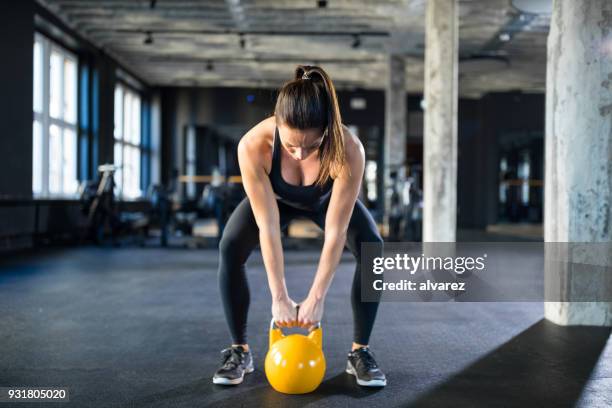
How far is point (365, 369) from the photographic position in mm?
1863

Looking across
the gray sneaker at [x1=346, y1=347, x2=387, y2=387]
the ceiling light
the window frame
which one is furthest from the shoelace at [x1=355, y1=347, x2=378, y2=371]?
the window frame

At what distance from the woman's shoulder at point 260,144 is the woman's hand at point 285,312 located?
1.32 feet

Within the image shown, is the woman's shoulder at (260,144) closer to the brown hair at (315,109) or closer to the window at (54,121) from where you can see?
the brown hair at (315,109)

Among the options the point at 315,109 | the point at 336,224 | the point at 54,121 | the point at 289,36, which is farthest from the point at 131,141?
the point at 315,109

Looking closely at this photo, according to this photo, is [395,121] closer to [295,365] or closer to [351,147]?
[351,147]

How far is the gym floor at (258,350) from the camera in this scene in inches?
69.2

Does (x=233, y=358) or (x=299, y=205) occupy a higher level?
(x=299, y=205)

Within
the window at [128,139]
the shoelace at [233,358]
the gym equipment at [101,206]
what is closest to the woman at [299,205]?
the shoelace at [233,358]

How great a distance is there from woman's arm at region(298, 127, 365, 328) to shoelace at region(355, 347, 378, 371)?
0.94 feet

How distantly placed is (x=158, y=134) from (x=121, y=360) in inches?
431

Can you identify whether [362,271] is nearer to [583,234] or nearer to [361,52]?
[583,234]

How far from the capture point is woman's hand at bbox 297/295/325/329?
5.55 ft

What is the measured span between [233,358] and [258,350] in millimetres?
396

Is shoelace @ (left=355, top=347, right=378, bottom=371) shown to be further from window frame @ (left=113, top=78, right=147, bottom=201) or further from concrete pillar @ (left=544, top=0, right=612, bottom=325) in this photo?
window frame @ (left=113, top=78, right=147, bottom=201)
